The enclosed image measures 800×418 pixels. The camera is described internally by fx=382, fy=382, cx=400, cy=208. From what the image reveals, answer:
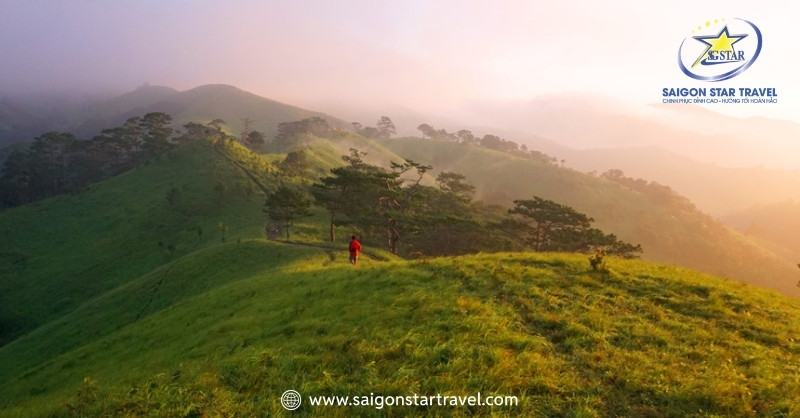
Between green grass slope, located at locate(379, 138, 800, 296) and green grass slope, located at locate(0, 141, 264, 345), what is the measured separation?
8600cm

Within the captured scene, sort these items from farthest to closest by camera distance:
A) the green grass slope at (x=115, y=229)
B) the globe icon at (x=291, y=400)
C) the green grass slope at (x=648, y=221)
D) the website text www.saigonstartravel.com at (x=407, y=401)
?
the green grass slope at (x=648, y=221)
the green grass slope at (x=115, y=229)
the globe icon at (x=291, y=400)
the website text www.saigonstartravel.com at (x=407, y=401)

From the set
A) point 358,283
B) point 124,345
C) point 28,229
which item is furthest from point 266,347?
point 28,229

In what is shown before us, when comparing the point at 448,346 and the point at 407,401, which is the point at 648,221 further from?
the point at 407,401

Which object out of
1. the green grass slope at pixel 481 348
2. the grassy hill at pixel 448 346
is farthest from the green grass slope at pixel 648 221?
the green grass slope at pixel 481 348

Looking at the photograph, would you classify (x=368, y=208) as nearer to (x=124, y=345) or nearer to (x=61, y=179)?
(x=124, y=345)

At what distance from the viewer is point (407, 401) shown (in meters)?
7.08

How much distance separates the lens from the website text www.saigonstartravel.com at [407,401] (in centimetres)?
698

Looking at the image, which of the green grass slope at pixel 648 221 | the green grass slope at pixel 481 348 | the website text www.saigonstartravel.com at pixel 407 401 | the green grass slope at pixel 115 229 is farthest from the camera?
the green grass slope at pixel 648 221

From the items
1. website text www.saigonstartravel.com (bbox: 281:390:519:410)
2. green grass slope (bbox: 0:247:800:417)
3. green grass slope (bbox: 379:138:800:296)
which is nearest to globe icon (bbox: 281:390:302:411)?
website text www.saigonstartravel.com (bbox: 281:390:519:410)

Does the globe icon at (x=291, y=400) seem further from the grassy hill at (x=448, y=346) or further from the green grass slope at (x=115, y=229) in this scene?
the green grass slope at (x=115, y=229)

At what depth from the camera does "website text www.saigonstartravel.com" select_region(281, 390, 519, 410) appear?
6980mm

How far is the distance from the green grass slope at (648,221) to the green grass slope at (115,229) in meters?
86.0

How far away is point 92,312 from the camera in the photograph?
3269cm

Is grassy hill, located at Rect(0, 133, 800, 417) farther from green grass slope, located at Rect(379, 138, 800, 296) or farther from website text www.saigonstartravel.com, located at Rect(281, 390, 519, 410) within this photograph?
green grass slope, located at Rect(379, 138, 800, 296)
